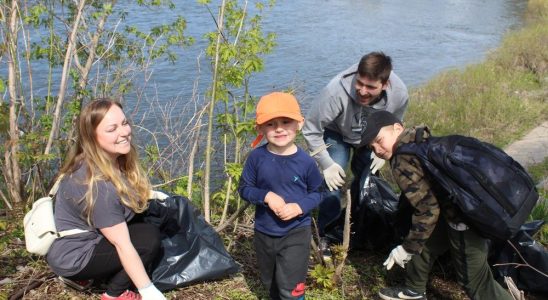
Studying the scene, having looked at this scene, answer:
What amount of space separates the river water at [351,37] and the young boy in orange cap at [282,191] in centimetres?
451

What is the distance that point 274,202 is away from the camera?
256cm

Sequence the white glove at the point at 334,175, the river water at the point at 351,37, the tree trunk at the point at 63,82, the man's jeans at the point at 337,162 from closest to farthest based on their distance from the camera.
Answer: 1. the white glove at the point at 334,175
2. the man's jeans at the point at 337,162
3. the tree trunk at the point at 63,82
4. the river water at the point at 351,37

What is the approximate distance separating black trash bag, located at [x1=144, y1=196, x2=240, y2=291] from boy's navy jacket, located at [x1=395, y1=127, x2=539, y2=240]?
1396 mm

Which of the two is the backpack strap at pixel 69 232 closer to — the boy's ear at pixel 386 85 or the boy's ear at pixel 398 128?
the boy's ear at pixel 398 128

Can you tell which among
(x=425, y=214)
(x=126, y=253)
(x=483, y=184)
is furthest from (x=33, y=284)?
(x=483, y=184)

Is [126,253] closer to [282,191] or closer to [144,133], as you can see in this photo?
[282,191]

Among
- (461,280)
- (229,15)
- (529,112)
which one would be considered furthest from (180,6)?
(461,280)

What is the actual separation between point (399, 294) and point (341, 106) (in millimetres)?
1256

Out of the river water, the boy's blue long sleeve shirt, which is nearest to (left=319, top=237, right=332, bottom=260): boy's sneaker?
the boy's blue long sleeve shirt

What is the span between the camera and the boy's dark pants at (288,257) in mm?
2699

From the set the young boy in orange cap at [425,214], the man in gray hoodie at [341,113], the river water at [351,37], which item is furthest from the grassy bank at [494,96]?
the young boy in orange cap at [425,214]

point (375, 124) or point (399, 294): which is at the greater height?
point (375, 124)

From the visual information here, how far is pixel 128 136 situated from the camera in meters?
2.80

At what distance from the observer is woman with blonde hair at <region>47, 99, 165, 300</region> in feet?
8.68
